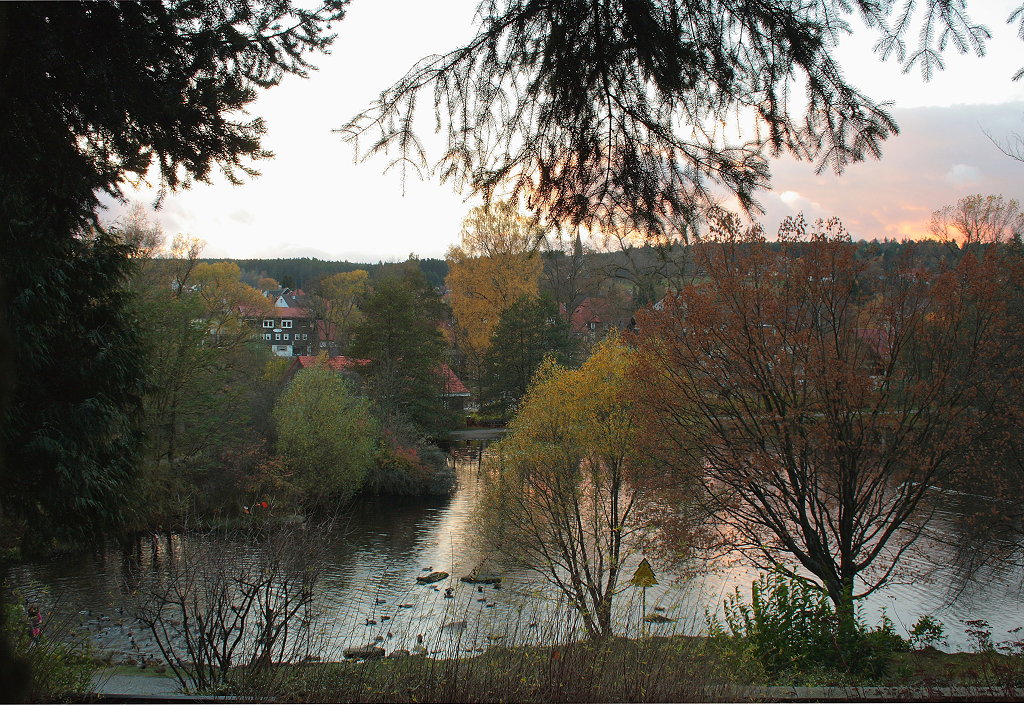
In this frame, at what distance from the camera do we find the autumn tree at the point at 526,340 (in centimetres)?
3503

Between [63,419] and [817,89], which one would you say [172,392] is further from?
[817,89]

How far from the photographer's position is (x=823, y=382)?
12.6 meters

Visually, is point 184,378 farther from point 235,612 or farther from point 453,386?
point 453,386

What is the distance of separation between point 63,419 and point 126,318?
2.19m

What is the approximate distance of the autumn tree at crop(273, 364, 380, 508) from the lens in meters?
23.7

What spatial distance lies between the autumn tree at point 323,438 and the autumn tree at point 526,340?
1073 cm

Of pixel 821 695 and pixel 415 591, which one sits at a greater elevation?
pixel 821 695

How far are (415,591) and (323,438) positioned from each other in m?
9.29

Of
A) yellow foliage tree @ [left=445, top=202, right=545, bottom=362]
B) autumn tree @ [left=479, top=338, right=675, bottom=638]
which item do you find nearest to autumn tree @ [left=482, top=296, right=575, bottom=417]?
yellow foliage tree @ [left=445, top=202, right=545, bottom=362]

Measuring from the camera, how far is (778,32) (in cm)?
339

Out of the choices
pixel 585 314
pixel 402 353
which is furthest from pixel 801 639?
pixel 585 314

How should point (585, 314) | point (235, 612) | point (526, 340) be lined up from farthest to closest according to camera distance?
point (585, 314) < point (526, 340) < point (235, 612)

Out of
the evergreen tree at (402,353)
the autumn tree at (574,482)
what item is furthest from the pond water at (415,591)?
the evergreen tree at (402,353)

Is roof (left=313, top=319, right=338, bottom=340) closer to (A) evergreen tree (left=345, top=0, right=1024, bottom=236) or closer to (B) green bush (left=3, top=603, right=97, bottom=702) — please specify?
Answer: (B) green bush (left=3, top=603, right=97, bottom=702)
